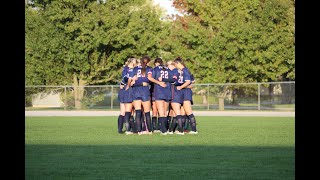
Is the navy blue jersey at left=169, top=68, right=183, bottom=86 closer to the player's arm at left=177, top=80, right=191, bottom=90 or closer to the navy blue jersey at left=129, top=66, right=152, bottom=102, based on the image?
the player's arm at left=177, top=80, right=191, bottom=90

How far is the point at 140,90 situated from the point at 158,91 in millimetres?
532

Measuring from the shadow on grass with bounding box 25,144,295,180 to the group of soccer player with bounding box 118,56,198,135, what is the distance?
4.14 m

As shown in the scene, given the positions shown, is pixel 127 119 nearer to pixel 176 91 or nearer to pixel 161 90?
pixel 161 90

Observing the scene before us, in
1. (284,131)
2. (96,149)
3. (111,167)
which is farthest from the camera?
(284,131)

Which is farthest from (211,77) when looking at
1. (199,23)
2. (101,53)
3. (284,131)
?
(284,131)

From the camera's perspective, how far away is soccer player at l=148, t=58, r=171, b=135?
22219 mm

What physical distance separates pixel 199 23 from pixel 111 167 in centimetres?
3999

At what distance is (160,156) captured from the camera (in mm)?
15750

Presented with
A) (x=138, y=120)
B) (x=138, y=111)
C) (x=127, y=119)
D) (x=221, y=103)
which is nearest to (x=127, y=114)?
(x=127, y=119)

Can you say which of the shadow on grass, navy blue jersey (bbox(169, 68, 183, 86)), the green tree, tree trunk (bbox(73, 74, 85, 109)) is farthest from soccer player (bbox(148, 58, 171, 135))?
the green tree

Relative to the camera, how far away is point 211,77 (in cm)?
5122

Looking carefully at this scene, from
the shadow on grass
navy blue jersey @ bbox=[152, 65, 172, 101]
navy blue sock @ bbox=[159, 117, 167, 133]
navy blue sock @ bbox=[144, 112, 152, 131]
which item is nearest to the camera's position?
the shadow on grass
